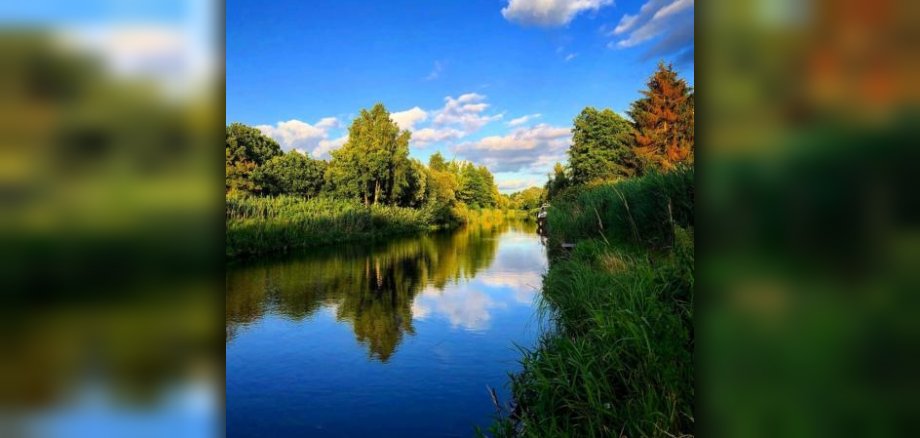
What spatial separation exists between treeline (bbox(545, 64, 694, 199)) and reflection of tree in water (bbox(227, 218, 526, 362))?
16.2m

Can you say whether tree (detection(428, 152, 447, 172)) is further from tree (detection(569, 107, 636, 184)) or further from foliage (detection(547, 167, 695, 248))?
foliage (detection(547, 167, 695, 248))

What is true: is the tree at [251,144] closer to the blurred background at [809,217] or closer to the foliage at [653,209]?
the foliage at [653,209]

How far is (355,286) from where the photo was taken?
1273cm

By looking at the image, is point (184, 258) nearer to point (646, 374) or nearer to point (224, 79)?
point (224, 79)

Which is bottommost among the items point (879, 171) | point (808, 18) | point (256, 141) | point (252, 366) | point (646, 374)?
point (252, 366)

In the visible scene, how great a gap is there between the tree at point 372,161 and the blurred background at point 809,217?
38128mm

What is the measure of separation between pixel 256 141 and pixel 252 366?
38.7 m

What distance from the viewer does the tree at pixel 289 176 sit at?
3900cm

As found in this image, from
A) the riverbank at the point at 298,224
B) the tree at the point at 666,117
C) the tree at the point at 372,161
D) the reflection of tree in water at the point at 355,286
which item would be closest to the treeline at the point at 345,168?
the tree at the point at 372,161

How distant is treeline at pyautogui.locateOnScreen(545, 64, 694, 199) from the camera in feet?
115

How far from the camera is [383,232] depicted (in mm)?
32094

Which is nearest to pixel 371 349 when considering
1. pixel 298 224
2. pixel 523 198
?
pixel 298 224

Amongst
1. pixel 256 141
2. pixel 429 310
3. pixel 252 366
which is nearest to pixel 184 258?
pixel 252 366

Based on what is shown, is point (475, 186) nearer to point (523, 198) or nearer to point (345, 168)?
point (523, 198)
